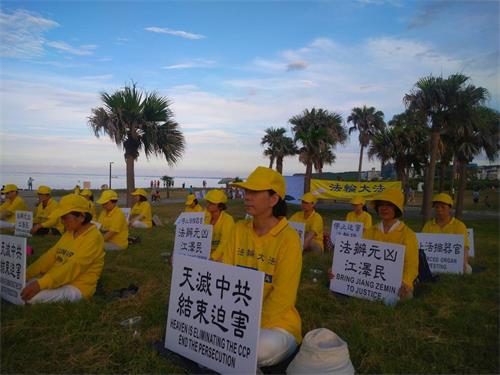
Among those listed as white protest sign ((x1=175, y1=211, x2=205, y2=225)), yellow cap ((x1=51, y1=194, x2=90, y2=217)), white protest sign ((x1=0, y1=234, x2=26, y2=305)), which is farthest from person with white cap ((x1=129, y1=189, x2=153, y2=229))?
yellow cap ((x1=51, y1=194, x2=90, y2=217))

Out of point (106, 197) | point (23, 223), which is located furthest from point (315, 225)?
point (23, 223)

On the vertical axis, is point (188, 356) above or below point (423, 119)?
below

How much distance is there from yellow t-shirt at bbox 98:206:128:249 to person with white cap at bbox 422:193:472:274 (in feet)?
21.1

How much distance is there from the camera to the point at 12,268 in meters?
4.51

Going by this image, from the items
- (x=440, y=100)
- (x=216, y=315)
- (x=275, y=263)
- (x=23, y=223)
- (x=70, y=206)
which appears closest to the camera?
(x=216, y=315)

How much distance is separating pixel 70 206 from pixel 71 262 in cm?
66

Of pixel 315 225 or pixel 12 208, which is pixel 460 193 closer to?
pixel 315 225

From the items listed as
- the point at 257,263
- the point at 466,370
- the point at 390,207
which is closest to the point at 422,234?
the point at 390,207

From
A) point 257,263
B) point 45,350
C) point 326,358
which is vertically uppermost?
point 257,263

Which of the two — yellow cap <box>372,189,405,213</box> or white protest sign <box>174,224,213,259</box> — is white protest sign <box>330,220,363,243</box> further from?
yellow cap <box>372,189,405,213</box>

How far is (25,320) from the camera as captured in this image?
4008 mm

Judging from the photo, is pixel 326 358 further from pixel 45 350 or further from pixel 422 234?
pixel 422 234

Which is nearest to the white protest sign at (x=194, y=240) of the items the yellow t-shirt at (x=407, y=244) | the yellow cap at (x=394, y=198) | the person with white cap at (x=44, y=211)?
the yellow t-shirt at (x=407, y=244)

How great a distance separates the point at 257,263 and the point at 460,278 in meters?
4.94
